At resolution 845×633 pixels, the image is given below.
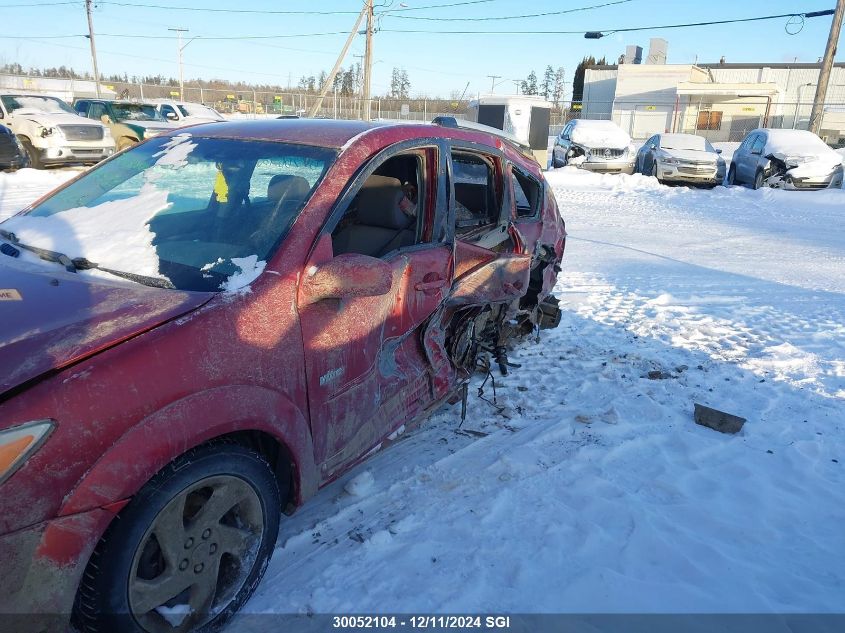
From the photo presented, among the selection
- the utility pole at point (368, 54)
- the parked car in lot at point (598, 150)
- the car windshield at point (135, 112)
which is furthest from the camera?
the utility pole at point (368, 54)

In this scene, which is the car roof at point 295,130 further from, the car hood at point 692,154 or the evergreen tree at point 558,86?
the evergreen tree at point 558,86

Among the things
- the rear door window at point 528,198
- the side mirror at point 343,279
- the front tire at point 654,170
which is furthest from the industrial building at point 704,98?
the side mirror at point 343,279

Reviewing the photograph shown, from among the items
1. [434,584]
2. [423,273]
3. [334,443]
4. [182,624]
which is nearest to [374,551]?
[434,584]

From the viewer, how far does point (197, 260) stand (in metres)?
2.52

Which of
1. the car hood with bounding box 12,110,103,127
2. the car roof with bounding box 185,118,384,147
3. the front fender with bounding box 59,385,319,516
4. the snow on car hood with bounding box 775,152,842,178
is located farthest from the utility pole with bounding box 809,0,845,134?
the front fender with bounding box 59,385,319,516

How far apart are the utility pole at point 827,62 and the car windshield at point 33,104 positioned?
2233cm

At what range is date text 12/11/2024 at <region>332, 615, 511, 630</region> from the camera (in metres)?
2.39

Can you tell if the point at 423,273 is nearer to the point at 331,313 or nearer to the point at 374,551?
the point at 331,313

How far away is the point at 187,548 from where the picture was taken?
2107 millimetres

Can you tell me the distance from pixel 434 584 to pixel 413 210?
6.32 feet

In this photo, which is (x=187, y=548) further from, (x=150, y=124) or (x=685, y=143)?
(x=685, y=143)

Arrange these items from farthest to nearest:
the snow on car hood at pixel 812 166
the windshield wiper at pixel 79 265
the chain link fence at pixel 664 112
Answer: the chain link fence at pixel 664 112, the snow on car hood at pixel 812 166, the windshield wiper at pixel 79 265

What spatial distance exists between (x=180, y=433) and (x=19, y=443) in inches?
17.0

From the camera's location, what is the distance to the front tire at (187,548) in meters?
1.87
